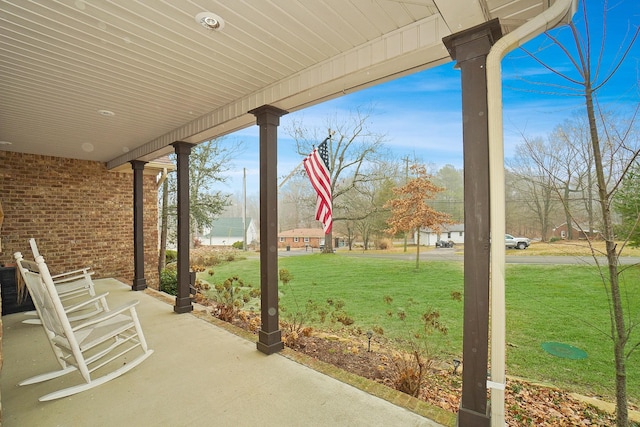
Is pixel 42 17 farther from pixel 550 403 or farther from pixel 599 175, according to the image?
pixel 550 403

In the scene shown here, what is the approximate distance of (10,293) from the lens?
4164 mm

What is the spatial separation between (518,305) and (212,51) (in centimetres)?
608

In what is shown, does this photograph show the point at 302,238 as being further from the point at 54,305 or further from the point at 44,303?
the point at 54,305

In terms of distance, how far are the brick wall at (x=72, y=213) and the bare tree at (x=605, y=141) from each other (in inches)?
301

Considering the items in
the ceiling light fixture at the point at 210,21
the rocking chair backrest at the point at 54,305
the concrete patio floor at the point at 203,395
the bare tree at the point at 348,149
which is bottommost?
the concrete patio floor at the point at 203,395

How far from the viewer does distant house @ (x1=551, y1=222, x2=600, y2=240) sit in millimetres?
2552

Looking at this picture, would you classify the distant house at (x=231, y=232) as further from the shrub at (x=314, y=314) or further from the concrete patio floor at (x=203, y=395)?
the concrete patio floor at (x=203, y=395)

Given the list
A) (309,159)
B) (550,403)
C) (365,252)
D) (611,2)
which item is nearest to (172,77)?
(309,159)

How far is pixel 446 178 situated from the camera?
7.10 metres

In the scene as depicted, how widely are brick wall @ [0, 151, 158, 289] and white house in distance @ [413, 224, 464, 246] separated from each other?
6715 millimetres

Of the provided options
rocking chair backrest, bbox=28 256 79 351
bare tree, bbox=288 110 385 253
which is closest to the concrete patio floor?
rocking chair backrest, bbox=28 256 79 351

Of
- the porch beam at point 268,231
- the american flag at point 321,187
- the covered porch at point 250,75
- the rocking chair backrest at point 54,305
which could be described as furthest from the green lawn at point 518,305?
the rocking chair backrest at point 54,305

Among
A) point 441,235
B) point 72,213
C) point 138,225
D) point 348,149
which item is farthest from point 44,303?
point 348,149

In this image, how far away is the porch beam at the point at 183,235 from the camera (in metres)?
4.11
